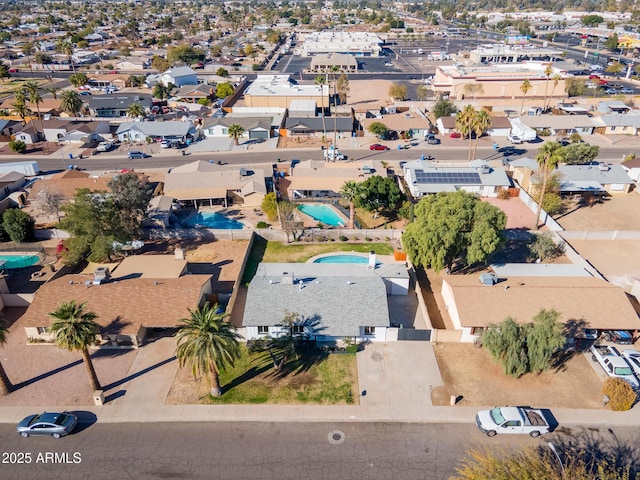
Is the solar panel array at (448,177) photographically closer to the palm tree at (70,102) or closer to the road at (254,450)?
the road at (254,450)

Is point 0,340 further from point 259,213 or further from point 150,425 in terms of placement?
point 259,213

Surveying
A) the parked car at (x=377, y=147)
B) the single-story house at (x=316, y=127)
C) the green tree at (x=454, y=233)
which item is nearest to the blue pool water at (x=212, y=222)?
the green tree at (x=454, y=233)

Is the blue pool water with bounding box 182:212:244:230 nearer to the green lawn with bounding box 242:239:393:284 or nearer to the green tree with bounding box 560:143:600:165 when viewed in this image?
the green lawn with bounding box 242:239:393:284

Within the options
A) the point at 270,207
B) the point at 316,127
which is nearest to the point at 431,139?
the point at 316,127

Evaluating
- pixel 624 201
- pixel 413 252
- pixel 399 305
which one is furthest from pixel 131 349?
pixel 624 201

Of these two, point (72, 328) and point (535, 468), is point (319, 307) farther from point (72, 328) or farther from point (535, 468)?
point (535, 468)

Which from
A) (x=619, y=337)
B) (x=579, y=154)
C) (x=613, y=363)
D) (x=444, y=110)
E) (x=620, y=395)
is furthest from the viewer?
(x=444, y=110)
